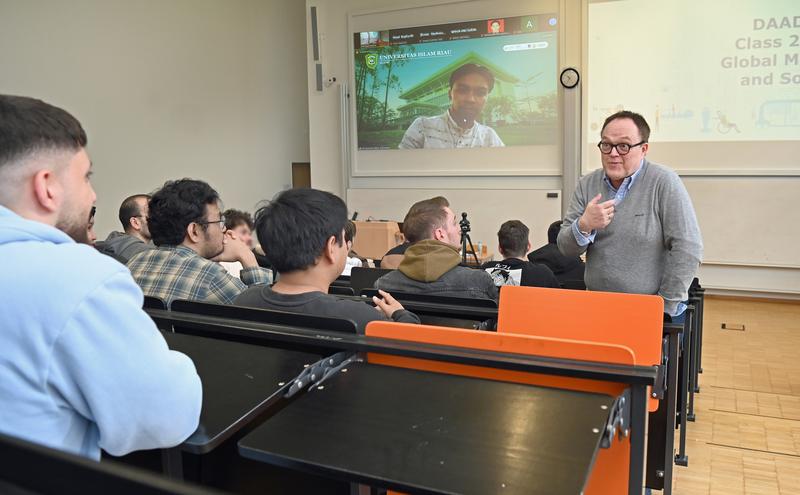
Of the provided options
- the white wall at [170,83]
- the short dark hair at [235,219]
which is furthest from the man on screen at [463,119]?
the short dark hair at [235,219]

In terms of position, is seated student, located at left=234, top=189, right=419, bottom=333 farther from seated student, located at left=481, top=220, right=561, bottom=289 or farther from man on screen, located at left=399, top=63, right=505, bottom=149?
man on screen, located at left=399, top=63, right=505, bottom=149

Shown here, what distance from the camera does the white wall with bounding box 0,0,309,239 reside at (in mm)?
5773

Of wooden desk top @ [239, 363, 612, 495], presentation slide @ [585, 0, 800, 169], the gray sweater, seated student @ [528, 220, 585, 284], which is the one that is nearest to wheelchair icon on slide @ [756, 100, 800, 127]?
presentation slide @ [585, 0, 800, 169]

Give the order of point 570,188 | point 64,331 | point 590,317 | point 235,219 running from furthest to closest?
1. point 570,188
2. point 235,219
3. point 590,317
4. point 64,331

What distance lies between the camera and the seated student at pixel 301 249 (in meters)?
1.82

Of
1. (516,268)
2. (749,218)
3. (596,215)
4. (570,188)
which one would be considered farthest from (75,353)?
(749,218)

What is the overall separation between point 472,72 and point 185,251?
4.96 m

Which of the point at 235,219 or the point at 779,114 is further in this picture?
the point at 779,114

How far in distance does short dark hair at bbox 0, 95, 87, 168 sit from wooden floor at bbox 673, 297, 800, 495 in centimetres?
242

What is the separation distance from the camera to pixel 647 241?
2572 mm

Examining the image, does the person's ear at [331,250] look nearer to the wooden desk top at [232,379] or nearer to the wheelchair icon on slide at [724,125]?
the wooden desk top at [232,379]

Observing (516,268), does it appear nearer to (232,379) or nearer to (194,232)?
(194,232)

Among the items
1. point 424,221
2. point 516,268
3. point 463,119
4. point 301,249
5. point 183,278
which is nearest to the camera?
point 301,249

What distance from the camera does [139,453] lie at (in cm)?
148
